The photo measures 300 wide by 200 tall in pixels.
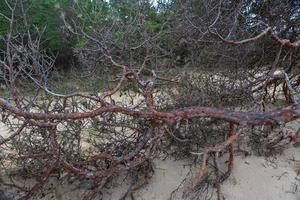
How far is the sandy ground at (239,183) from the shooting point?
5.40 metres

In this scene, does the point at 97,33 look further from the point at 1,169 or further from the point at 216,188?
the point at 216,188

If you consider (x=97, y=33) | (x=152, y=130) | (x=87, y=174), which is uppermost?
(x=97, y=33)

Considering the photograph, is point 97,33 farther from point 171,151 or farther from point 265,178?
point 265,178

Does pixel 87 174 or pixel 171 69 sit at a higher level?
pixel 171 69

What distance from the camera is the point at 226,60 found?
6812 millimetres

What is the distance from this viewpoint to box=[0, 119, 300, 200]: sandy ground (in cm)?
540

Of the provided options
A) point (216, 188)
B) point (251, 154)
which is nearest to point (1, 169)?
point (216, 188)

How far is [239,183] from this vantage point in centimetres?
553

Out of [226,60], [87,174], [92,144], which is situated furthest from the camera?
[226,60]

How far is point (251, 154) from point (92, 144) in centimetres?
206

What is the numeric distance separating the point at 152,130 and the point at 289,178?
2125 millimetres

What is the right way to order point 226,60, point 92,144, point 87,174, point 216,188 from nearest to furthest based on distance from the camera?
point 87,174 < point 216,188 < point 92,144 < point 226,60

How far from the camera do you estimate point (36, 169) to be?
544 centimetres

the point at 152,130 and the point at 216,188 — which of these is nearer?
the point at 152,130
